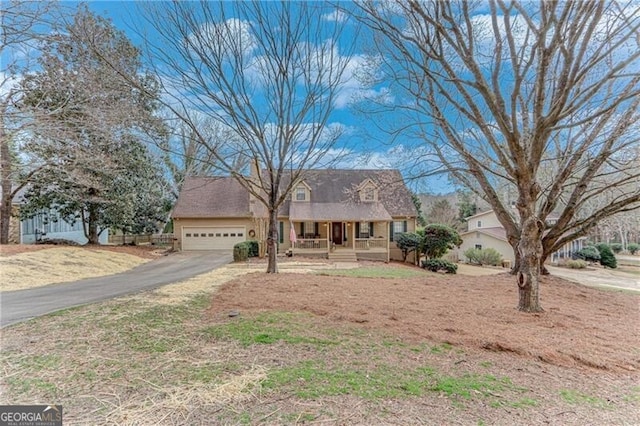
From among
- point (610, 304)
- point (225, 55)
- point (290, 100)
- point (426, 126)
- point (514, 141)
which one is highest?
point (225, 55)

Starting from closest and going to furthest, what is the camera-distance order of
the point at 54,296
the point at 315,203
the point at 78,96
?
the point at 54,296 → the point at 78,96 → the point at 315,203

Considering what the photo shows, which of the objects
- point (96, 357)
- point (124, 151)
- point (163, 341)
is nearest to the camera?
point (96, 357)

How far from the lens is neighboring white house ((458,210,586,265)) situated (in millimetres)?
27891

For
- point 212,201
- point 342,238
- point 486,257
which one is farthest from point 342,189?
point 486,257

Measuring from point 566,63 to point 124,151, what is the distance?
2101 cm

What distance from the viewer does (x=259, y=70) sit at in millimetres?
9969

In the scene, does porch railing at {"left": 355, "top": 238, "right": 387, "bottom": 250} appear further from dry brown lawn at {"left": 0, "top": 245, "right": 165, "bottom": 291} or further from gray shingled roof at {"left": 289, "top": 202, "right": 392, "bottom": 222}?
dry brown lawn at {"left": 0, "top": 245, "right": 165, "bottom": 291}

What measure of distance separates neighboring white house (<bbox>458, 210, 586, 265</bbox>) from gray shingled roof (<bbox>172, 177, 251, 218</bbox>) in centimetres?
2029

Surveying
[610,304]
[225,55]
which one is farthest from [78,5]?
[610,304]

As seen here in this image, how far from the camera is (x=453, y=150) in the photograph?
8.62 meters

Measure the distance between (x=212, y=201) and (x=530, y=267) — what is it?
2231 cm

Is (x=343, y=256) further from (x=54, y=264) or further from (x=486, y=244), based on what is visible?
(x=486, y=244)

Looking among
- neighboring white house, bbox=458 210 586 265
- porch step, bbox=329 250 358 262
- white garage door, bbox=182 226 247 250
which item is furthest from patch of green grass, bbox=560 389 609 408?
neighboring white house, bbox=458 210 586 265

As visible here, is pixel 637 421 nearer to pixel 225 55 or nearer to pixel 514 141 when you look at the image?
pixel 514 141
